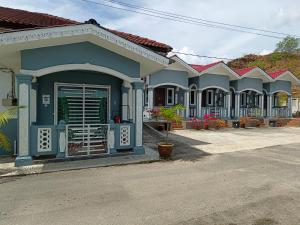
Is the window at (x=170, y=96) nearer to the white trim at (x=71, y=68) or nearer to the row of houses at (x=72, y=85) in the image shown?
the row of houses at (x=72, y=85)

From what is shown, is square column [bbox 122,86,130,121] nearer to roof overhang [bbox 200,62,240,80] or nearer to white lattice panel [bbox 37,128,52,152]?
white lattice panel [bbox 37,128,52,152]

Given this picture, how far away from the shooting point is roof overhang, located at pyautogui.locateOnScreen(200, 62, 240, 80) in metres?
20.7

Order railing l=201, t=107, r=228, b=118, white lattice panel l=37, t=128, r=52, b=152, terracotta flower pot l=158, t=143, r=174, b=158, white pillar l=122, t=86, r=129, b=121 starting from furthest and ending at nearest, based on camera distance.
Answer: railing l=201, t=107, r=228, b=118 → white pillar l=122, t=86, r=129, b=121 → terracotta flower pot l=158, t=143, r=174, b=158 → white lattice panel l=37, t=128, r=52, b=152

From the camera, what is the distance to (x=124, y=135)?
9430 mm

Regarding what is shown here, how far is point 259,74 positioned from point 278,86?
3434 millimetres

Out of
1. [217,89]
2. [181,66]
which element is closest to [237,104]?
[217,89]

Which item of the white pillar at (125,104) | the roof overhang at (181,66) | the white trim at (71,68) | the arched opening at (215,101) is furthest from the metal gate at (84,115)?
the arched opening at (215,101)

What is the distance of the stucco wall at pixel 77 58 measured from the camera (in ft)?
26.0

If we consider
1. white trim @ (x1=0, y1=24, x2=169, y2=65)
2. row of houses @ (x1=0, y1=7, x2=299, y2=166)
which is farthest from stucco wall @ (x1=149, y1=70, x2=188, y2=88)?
white trim @ (x1=0, y1=24, x2=169, y2=65)

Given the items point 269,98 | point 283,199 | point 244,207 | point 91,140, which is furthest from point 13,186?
point 269,98

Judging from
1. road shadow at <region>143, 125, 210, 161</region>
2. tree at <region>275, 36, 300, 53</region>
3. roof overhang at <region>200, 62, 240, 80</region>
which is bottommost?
road shadow at <region>143, 125, 210, 161</region>

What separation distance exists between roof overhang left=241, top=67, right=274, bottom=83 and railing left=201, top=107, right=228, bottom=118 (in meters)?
3.56

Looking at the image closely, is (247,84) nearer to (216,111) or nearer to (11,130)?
(216,111)

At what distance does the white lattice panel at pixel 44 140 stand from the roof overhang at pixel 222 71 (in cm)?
1419
